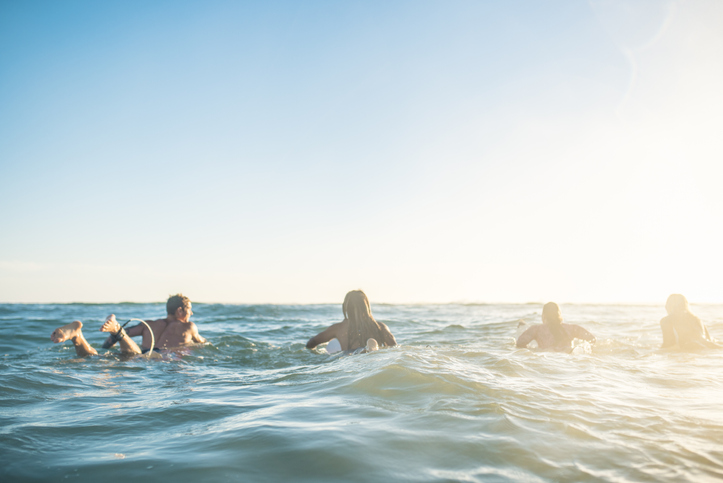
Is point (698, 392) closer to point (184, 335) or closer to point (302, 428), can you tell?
point (302, 428)

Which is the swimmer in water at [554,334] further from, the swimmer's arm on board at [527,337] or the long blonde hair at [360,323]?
the long blonde hair at [360,323]

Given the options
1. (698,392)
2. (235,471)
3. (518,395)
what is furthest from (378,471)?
(698,392)

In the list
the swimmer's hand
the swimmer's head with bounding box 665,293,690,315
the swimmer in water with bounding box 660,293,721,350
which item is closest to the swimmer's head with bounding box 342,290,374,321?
the swimmer's hand

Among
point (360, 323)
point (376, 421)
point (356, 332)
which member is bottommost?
point (376, 421)

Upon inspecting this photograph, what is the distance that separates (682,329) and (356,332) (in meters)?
7.09

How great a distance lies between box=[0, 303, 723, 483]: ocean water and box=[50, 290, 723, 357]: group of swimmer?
0.85m

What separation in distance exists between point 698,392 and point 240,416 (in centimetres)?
506

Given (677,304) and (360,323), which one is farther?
(677,304)

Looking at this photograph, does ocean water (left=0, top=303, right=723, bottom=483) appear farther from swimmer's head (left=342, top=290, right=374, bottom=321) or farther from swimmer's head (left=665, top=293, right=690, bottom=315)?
swimmer's head (left=665, top=293, right=690, bottom=315)

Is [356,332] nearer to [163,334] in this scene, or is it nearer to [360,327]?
[360,327]

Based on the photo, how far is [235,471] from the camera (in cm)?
271

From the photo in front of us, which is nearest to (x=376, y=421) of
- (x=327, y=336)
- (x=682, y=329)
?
(x=327, y=336)

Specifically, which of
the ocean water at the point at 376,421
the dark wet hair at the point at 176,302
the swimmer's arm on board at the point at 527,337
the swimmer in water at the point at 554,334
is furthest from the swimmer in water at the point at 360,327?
the dark wet hair at the point at 176,302

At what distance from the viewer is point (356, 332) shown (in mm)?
7879
